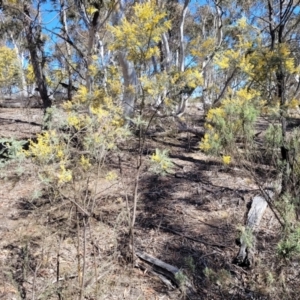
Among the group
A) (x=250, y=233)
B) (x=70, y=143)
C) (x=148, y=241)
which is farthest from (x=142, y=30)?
(x=148, y=241)

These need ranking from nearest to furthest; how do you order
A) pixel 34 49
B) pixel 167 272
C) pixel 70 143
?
pixel 70 143, pixel 167 272, pixel 34 49

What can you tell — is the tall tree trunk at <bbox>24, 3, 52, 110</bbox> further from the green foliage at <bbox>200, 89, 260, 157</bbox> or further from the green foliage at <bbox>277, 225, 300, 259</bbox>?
the green foliage at <bbox>277, 225, 300, 259</bbox>

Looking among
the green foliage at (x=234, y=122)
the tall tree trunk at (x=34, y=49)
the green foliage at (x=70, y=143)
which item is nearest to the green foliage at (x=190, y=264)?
the green foliage at (x=234, y=122)

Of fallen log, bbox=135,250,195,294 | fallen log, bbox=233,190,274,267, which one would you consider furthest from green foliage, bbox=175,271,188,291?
fallen log, bbox=233,190,274,267

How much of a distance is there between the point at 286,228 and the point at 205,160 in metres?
3.20

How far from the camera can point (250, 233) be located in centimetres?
285

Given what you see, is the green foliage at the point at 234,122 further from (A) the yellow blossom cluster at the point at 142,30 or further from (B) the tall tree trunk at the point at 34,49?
(B) the tall tree trunk at the point at 34,49

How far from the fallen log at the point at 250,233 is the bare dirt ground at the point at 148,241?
0.07m

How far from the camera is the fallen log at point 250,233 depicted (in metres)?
2.86

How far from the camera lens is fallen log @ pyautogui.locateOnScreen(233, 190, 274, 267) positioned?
2857 millimetres

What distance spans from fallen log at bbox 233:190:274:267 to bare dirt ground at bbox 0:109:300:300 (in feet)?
0.23

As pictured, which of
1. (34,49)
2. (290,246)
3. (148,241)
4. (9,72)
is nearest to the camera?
(290,246)

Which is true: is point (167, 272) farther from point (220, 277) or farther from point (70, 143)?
point (70, 143)

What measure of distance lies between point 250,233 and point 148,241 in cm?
112
